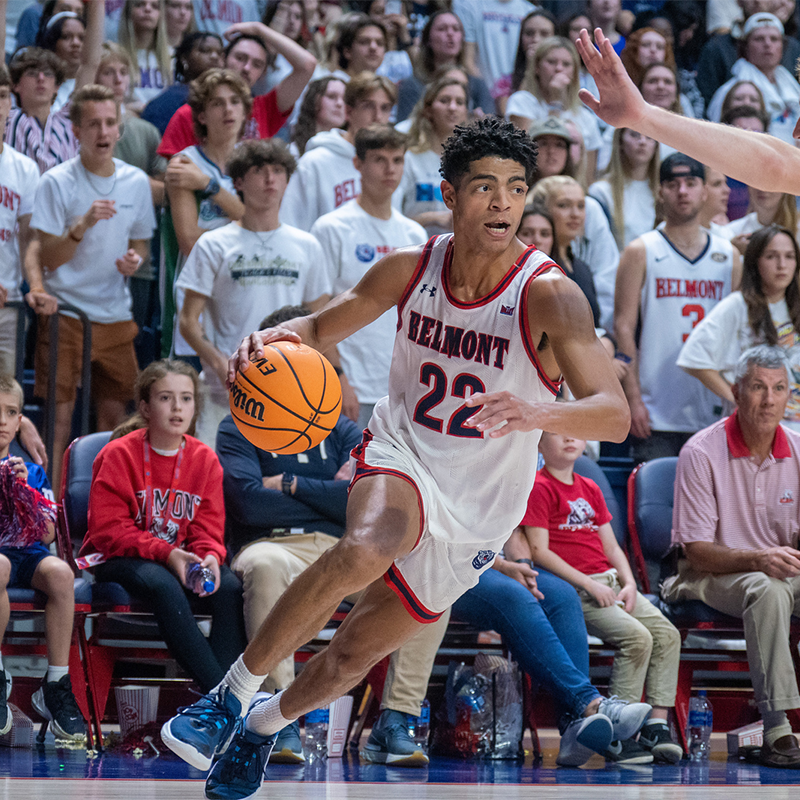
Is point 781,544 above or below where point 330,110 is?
below

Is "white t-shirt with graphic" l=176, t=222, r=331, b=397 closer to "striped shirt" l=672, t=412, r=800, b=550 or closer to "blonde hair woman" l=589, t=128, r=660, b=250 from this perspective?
"striped shirt" l=672, t=412, r=800, b=550

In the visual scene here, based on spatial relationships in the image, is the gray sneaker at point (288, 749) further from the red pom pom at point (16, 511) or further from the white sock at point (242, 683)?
the red pom pom at point (16, 511)

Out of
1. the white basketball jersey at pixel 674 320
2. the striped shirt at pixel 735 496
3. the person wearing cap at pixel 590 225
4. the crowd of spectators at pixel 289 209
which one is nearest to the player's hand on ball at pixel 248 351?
the crowd of spectators at pixel 289 209

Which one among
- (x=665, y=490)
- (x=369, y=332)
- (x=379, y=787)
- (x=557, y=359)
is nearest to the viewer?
(x=557, y=359)

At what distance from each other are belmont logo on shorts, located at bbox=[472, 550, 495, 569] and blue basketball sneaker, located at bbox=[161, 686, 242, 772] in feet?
2.84

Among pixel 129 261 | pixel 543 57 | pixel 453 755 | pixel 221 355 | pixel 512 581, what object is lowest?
pixel 453 755

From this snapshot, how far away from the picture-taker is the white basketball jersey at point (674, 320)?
6660 millimetres

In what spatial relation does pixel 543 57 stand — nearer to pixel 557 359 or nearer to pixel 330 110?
pixel 330 110

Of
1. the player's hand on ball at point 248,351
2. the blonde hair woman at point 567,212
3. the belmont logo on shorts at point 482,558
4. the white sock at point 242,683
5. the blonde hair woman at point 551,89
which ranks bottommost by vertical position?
the white sock at point 242,683

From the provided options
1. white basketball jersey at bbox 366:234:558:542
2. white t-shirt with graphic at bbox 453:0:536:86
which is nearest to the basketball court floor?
white basketball jersey at bbox 366:234:558:542

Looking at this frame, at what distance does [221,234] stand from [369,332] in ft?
3.12

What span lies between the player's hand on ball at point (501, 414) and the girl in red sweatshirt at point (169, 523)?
224 centimetres

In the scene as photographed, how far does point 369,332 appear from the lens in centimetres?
632

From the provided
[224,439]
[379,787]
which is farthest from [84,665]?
[379,787]
